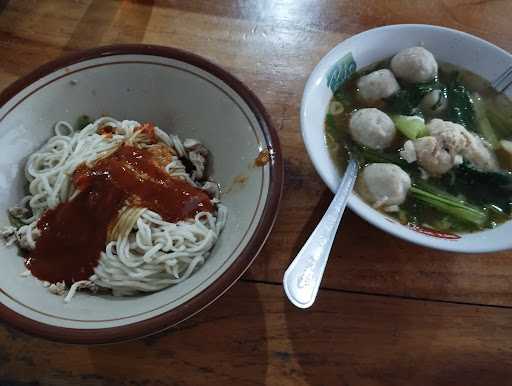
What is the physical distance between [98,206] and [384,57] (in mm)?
1051

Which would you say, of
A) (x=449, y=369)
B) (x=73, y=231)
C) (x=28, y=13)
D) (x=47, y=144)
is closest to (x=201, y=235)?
(x=73, y=231)

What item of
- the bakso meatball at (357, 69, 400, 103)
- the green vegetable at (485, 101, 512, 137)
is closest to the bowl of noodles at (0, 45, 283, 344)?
the bakso meatball at (357, 69, 400, 103)

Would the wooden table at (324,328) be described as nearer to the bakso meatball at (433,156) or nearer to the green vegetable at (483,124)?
the bakso meatball at (433,156)

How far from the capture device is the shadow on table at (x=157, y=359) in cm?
114

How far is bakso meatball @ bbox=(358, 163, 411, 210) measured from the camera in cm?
125

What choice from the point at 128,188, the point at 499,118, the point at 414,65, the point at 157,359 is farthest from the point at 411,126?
the point at 157,359

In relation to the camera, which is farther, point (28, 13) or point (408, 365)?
point (28, 13)

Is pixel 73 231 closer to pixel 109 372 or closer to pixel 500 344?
pixel 109 372

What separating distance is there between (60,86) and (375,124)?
3.07 ft

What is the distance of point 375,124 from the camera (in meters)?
1.35

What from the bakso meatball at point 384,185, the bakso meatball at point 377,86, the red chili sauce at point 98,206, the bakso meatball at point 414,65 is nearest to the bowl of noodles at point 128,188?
the red chili sauce at point 98,206

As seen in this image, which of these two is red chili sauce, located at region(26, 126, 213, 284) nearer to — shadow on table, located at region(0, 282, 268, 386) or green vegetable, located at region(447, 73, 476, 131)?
shadow on table, located at region(0, 282, 268, 386)

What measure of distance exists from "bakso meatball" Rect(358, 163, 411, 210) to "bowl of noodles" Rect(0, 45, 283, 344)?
0.29m

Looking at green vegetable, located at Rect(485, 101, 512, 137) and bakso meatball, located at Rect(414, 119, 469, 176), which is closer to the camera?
bakso meatball, located at Rect(414, 119, 469, 176)
